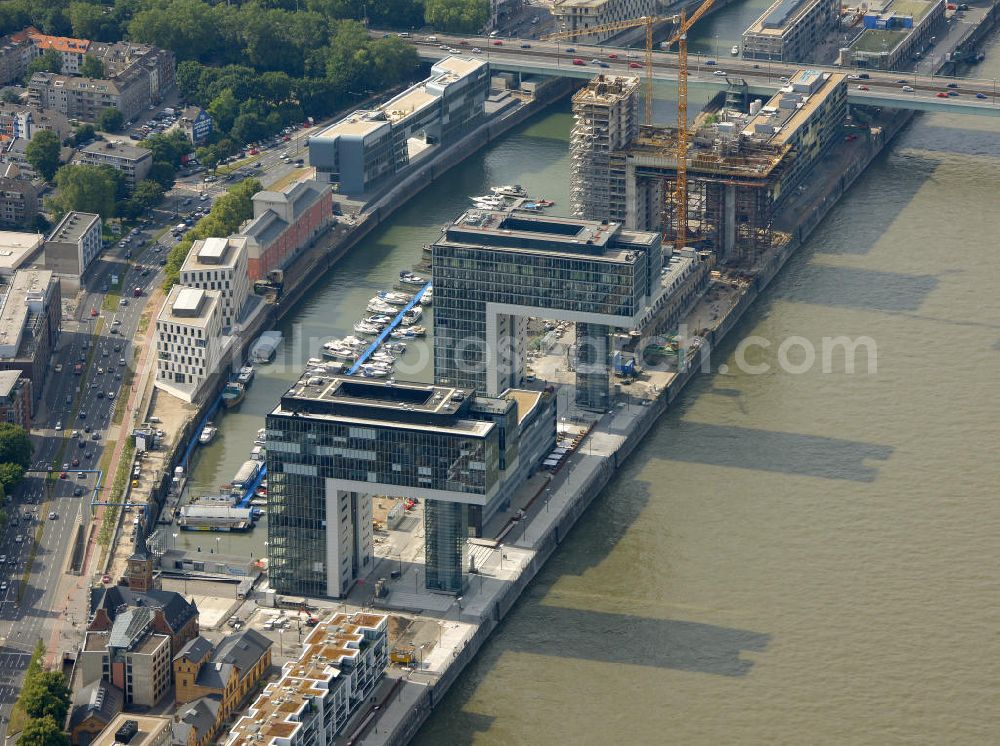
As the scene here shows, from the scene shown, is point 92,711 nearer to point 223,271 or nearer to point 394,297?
point 223,271

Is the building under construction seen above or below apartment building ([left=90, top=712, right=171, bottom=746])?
above

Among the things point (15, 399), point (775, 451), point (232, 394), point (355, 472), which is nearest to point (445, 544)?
point (355, 472)

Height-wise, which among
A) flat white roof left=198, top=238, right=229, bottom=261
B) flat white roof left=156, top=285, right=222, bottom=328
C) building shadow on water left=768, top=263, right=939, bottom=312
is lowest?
building shadow on water left=768, top=263, right=939, bottom=312

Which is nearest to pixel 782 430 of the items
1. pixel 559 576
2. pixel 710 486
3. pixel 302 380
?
pixel 710 486

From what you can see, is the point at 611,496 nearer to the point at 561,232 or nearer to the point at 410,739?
the point at 561,232

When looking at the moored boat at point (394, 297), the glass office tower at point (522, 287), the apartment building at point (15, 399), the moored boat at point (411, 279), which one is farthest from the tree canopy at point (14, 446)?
the moored boat at point (411, 279)

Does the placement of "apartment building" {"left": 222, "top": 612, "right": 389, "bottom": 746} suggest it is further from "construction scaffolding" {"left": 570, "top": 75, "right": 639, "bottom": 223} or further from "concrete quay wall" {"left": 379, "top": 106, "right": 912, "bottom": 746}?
"construction scaffolding" {"left": 570, "top": 75, "right": 639, "bottom": 223}

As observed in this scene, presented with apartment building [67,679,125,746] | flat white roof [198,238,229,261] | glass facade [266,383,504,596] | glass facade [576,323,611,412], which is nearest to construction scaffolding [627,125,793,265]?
glass facade [576,323,611,412]
